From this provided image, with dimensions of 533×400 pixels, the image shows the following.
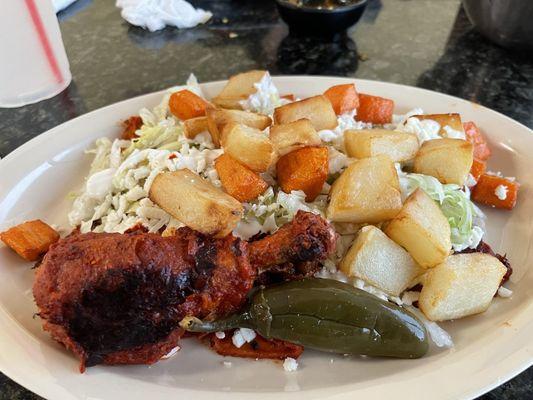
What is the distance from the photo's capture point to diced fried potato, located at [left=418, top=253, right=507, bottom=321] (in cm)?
141

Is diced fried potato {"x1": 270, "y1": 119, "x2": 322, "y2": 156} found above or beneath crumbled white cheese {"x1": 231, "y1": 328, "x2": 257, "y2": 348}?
above

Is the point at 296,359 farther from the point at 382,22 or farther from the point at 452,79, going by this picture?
the point at 382,22

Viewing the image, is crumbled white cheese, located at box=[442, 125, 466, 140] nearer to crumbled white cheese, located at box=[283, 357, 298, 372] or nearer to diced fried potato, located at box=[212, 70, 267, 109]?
diced fried potato, located at box=[212, 70, 267, 109]

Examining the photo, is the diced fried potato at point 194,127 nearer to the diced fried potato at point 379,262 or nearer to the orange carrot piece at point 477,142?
the diced fried potato at point 379,262

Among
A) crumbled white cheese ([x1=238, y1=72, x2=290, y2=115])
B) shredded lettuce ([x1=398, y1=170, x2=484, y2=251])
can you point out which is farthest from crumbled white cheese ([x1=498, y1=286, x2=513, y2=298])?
crumbled white cheese ([x1=238, y1=72, x2=290, y2=115])

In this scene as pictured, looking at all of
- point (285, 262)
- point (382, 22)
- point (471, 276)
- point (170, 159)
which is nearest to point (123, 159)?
point (170, 159)

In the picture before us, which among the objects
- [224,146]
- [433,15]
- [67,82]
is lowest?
[433,15]

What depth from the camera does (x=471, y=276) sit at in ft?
4.69

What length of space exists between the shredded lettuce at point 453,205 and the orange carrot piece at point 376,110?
0.45m

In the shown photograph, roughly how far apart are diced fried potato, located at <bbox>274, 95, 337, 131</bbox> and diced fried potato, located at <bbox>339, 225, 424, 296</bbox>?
0.53 meters

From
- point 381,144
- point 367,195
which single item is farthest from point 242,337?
point 381,144

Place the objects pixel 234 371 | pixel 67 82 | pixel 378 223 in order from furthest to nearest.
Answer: pixel 67 82 < pixel 378 223 < pixel 234 371

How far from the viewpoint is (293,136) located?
171 centimetres

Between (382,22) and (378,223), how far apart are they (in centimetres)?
233
